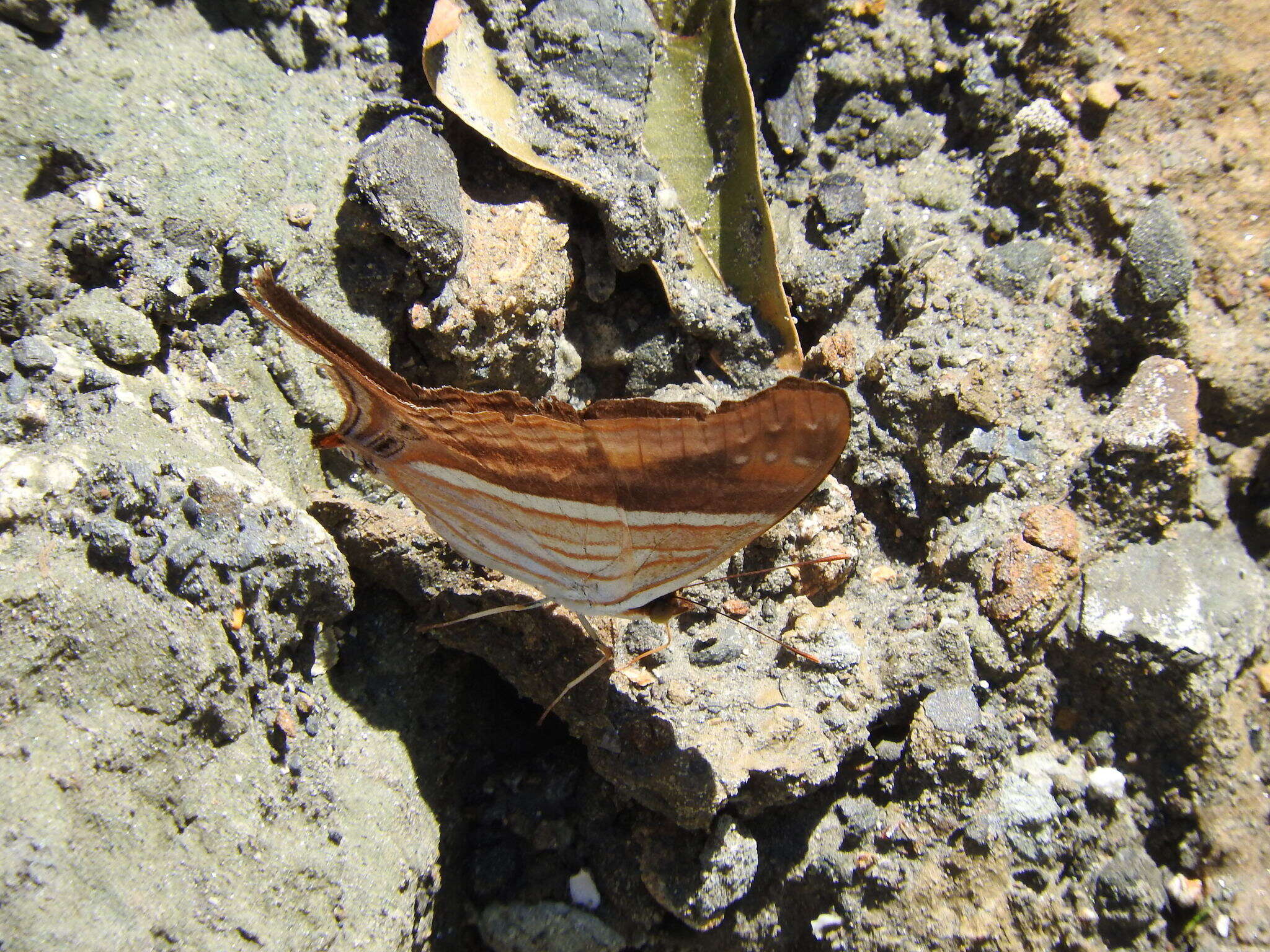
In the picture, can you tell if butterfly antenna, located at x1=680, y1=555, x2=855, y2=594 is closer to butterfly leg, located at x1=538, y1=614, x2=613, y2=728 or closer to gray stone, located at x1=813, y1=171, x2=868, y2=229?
butterfly leg, located at x1=538, y1=614, x2=613, y2=728

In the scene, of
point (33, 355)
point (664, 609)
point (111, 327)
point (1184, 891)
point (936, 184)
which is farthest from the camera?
point (936, 184)

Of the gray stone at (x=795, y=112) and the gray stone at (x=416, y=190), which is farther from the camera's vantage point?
the gray stone at (x=795, y=112)

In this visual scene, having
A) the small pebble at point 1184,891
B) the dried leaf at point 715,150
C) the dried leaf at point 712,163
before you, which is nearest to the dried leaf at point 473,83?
the dried leaf at point 712,163

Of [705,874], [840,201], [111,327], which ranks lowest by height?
[705,874]

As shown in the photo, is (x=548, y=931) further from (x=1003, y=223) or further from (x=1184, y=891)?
(x=1003, y=223)

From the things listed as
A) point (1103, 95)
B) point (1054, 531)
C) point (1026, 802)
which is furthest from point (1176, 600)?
point (1103, 95)

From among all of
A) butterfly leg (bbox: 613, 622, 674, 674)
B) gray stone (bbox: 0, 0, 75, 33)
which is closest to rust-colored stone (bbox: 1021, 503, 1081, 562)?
butterfly leg (bbox: 613, 622, 674, 674)

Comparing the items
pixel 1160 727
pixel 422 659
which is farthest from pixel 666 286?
pixel 1160 727

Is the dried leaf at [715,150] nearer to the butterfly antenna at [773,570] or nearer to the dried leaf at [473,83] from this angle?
the dried leaf at [473,83]
